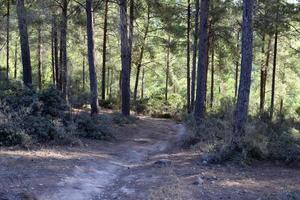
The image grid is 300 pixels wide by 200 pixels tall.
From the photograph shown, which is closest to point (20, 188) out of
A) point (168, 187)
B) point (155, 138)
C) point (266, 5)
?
point (168, 187)

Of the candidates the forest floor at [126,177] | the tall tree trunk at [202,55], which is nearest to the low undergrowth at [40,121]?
the forest floor at [126,177]

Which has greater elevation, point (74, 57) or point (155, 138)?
point (74, 57)

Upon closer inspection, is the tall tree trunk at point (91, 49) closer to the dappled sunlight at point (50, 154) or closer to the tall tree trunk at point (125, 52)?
the tall tree trunk at point (125, 52)

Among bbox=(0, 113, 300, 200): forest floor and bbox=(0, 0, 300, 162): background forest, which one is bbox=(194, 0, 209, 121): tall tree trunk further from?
bbox=(0, 113, 300, 200): forest floor

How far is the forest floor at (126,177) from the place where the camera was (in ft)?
23.0

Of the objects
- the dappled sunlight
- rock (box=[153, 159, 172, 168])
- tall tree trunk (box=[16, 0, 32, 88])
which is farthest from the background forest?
rock (box=[153, 159, 172, 168])

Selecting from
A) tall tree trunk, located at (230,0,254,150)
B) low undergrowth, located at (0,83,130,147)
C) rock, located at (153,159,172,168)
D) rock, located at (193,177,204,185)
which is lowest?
rock, located at (153,159,172,168)

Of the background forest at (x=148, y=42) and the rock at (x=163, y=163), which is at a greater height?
the background forest at (x=148, y=42)

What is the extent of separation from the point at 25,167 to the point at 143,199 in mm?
2929

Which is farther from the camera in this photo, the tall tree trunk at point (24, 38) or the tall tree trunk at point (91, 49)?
the tall tree trunk at point (91, 49)

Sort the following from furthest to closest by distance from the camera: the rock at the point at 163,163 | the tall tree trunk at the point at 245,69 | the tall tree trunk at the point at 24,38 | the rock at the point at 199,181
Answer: the tall tree trunk at the point at 24,38, the tall tree trunk at the point at 245,69, the rock at the point at 163,163, the rock at the point at 199,181

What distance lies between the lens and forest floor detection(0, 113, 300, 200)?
23.0ft

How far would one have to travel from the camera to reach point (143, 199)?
6.75m

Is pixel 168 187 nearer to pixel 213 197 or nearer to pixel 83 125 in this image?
pixel 213 197
